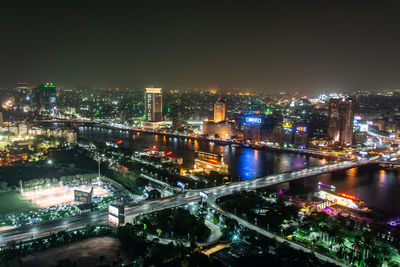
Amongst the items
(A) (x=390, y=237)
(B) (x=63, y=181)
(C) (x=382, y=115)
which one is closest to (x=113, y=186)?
(B) (x=63, y=181)

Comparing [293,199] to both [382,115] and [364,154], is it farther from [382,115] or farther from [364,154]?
[382,115]

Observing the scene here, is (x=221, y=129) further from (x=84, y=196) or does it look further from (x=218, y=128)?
(x=84, y=196)

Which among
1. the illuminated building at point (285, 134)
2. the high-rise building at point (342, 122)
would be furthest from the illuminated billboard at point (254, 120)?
the high-rise building at point (342, 122)

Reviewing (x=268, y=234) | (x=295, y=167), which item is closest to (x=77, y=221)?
(x=268, y=234)

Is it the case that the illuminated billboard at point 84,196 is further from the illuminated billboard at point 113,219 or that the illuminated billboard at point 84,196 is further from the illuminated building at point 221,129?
the illuminated building at point 221,129

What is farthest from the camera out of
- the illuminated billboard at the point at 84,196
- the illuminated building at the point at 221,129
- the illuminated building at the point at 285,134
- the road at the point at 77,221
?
the illuminated building at the point at 221,129
